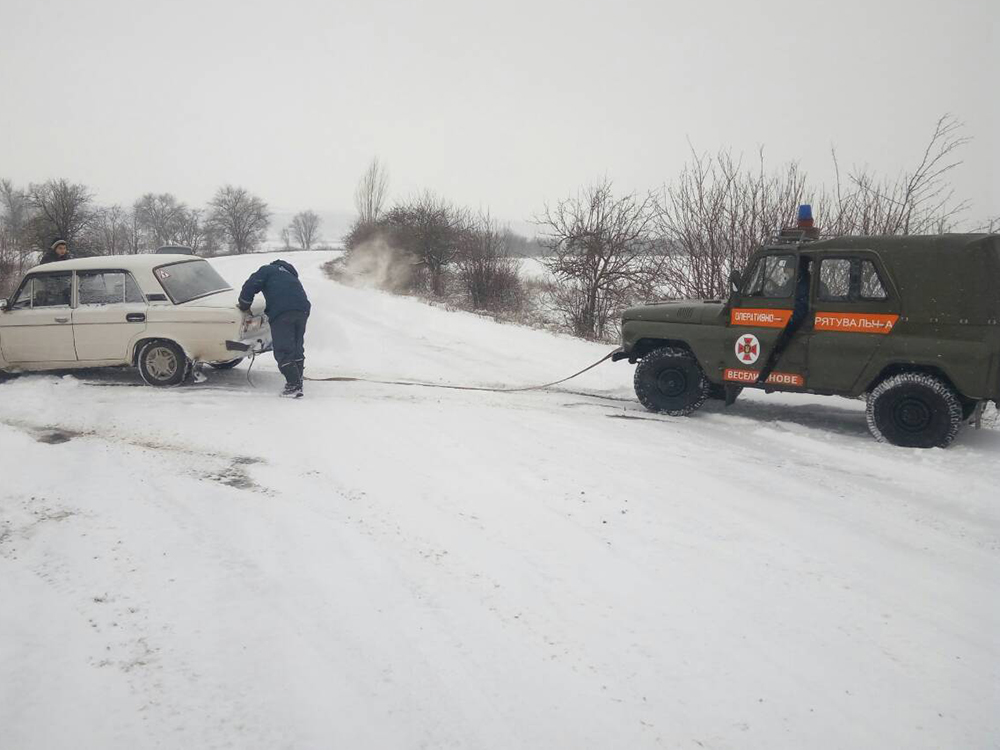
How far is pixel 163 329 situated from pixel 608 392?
234 inches

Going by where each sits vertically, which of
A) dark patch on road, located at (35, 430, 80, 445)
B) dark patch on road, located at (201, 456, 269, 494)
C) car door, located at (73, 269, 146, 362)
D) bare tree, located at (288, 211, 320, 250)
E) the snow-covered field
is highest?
bare tree, located at (288, 211, 320, 250)

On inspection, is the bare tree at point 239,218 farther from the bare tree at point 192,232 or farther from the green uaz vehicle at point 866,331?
the green uaz vehicle at point 866,331

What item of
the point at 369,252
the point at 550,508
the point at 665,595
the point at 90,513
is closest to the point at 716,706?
the point at 665,595

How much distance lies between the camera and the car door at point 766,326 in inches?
253

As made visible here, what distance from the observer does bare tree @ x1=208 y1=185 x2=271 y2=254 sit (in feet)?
255

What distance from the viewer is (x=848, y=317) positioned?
20.2ft

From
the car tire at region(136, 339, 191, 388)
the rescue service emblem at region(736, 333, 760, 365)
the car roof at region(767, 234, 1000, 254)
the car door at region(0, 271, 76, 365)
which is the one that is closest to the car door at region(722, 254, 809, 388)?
the rescue service emblem at region(736, 333, 760, 365)

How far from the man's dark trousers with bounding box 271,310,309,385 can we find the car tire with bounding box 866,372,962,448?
6.47m

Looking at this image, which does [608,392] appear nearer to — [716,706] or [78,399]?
[716,706]

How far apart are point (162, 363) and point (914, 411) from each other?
875 cm

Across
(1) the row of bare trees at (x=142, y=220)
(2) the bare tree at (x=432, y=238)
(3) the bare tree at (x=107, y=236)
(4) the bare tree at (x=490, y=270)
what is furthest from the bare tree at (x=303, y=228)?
(4) the bare tree at (x=490, y=270)

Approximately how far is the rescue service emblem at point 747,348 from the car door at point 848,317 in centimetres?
53

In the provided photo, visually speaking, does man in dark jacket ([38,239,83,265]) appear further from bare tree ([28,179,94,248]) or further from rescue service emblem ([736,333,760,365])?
bare tree ([28,179,94,248])

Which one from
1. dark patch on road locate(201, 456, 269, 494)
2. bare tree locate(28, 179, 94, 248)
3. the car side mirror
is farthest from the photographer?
bare tree locate(28, 179, 94, 248)
